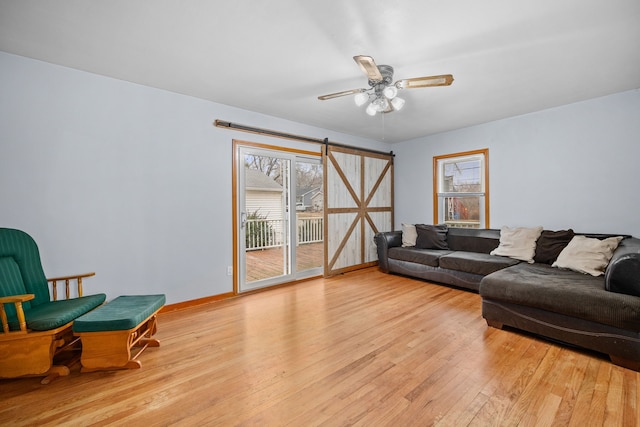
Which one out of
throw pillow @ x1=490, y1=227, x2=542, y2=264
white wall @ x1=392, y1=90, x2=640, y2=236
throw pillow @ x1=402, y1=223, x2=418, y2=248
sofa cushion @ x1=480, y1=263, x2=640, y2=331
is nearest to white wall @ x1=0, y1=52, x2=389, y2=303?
throw pillow @ x1=402, y1=223, x2=418, y2=248

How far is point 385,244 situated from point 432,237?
0.84 metres

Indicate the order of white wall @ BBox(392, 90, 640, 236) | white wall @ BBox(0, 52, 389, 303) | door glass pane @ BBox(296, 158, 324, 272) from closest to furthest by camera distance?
white wall @ BBox(0, 52, 389, 303) < white wall @ BBox(392, 90, 640, 236) < door glass pane @ BBox(296, 158, 324, 272)

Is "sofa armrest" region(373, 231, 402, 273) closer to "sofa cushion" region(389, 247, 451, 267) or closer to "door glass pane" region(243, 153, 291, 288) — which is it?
"sofa cushion" region(389, 247, 451, 267)

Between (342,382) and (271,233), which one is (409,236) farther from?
(342,382)

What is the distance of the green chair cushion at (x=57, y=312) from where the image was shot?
1969 millimetres

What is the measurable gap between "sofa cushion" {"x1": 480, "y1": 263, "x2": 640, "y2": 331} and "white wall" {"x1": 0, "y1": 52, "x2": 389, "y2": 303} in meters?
3.38

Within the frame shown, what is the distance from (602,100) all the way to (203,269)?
576 cm

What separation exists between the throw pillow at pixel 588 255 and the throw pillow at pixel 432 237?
1692 millimetres

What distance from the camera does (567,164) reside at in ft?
12.8

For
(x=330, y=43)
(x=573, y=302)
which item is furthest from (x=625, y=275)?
(x=330, y=43)

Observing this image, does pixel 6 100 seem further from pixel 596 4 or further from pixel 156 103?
pixel 596 4

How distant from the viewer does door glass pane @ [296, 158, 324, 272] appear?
4839mm

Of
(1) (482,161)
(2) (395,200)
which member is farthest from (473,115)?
(2) (395,200)

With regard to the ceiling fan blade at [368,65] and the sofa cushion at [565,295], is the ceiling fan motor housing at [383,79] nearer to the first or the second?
Result: the ceiling fan blade at [368,65]
